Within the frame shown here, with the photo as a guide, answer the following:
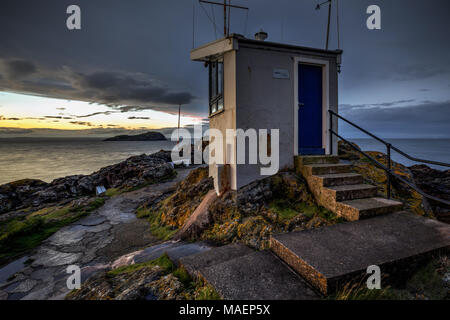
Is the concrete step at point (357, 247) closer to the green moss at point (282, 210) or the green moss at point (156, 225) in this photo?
the green moss at point (282, 210)

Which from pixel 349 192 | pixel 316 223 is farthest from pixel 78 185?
pixel 349 192

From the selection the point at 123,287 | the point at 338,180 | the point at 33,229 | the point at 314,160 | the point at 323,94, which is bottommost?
the point at 33,229

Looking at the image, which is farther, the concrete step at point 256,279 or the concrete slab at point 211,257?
the concrete slab at point 211,257

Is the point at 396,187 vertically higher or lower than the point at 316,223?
higher

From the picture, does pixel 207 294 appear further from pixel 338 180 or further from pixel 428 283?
pixel 338 180

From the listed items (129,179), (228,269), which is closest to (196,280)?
(228,269)

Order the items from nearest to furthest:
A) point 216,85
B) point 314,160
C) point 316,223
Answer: point 316,223
point 314,160
point 216,85

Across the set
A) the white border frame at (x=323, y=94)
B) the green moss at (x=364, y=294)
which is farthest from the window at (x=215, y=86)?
the green moss at (x=364, y=294)

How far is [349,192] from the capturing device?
160 inches

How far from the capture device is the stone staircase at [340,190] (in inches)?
145

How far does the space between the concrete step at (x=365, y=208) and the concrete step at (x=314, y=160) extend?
1422 millimetres

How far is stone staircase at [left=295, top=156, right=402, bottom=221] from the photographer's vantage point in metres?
3.67

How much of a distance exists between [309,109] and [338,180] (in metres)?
2.25
